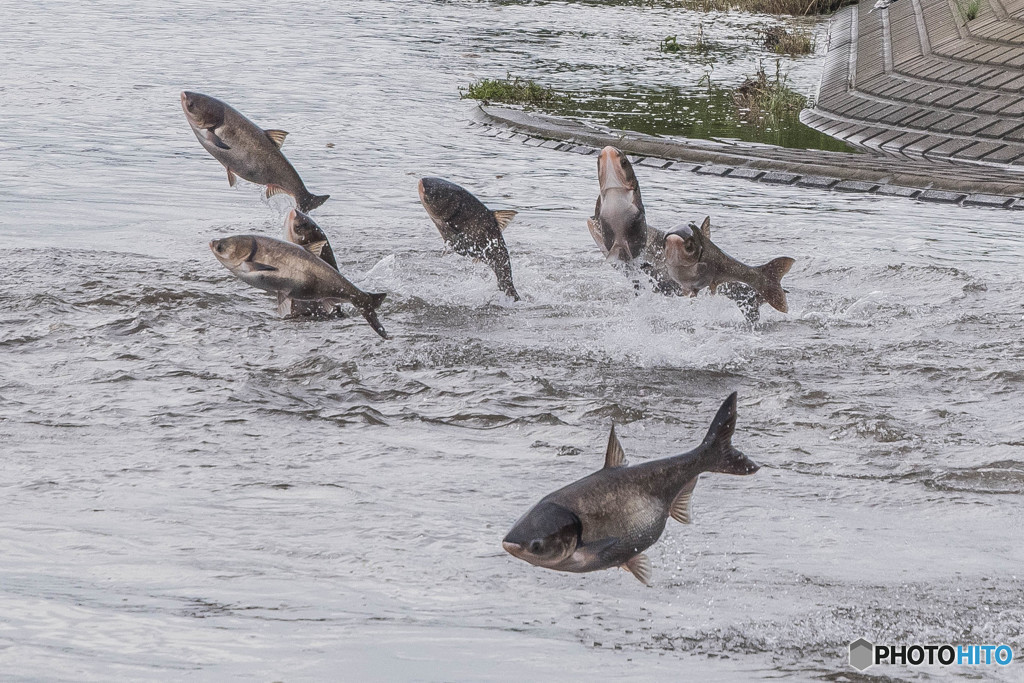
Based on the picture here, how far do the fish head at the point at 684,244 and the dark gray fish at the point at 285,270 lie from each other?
1.30 meters

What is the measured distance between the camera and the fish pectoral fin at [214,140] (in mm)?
5684

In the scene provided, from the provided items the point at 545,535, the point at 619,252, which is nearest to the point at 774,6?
the point at 619,252

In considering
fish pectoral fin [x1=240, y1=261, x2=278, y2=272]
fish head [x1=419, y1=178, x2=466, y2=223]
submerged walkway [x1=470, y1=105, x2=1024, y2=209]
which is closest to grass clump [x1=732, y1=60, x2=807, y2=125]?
submerged walkway [x1=470, y1=105, x2=1024, y2=209]

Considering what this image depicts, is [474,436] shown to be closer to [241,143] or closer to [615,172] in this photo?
[615,172]

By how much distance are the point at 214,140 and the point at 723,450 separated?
325cm

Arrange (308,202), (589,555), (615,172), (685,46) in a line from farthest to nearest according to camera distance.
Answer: (685,46), (308,202), (615,172), (589,555)

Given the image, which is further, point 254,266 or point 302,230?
point 302,230

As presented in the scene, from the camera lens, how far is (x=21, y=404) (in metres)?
5.24

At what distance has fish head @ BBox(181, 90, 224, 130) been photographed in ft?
18.1

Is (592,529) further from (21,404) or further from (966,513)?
(21,404)

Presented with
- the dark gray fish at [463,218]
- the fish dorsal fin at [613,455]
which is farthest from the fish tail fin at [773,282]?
the fish dorsal fin at [613,455]

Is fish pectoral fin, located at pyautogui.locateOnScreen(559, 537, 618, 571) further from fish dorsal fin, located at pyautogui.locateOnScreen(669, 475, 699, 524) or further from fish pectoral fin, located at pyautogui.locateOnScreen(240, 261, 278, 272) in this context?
fish pectoral fin, located at pyautogui.locateOnScreen(240, 261, 278, 272)

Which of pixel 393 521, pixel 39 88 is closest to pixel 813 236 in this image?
pixel 393 521

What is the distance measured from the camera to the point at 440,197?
239 inches
